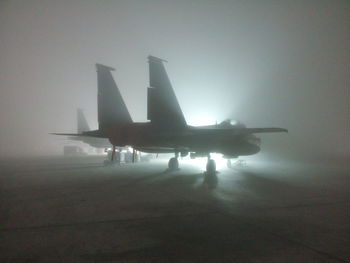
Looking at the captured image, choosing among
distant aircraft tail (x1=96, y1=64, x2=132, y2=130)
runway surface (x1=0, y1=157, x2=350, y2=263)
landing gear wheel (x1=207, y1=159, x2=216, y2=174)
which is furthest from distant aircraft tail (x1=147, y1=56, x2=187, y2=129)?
runway surface (x1=0, y1=157, x2=350, y2=263)

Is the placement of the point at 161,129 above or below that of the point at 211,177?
above

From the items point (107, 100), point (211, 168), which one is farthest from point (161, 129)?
point (107, 100)

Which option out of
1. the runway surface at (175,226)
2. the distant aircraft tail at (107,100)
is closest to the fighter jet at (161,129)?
the distant aircraft tail at (107,100)

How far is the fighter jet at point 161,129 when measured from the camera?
15.1 m

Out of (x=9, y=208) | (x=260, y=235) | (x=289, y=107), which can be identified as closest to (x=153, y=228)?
(x=260, y=235)

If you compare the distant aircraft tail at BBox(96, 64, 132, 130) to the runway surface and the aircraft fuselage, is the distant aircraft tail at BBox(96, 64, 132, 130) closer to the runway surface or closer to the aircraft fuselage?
the aircraft fuselage

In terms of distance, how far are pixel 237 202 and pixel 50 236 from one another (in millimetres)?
5444

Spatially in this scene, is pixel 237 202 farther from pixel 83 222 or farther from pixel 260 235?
pixel 83 222

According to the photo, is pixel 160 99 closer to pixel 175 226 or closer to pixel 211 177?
pixel 211 177

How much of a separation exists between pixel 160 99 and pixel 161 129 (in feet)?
5.49

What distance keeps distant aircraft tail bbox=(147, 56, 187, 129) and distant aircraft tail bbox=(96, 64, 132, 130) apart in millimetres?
4060

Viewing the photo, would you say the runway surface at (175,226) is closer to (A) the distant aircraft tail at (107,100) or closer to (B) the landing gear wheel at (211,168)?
(B) the landing gear wheel at (211,168)

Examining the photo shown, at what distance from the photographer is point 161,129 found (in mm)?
15430

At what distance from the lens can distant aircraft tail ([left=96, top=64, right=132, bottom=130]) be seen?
59.4 feet
